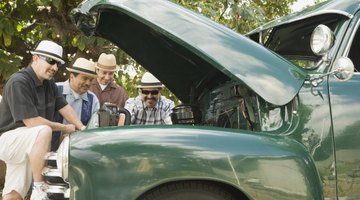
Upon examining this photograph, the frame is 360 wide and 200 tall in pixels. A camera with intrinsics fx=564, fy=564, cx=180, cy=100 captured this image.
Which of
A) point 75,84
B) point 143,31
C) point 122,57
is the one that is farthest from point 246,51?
point 122,57

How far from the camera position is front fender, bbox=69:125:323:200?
288cm

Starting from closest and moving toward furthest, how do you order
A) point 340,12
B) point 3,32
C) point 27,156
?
point 340,12 < point 27,156 < point 3,32

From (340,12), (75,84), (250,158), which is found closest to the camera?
(250,158)

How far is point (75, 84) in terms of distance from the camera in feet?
17.1

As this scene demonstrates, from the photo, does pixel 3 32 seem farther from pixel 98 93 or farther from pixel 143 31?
pixel 143 31

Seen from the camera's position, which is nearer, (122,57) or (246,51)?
(246,51)

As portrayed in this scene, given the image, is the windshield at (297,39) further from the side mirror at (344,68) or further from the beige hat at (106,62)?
the beige hat at (106,62)

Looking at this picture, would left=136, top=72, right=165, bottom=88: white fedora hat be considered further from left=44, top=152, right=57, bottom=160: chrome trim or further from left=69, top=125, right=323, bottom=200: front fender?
left=69, top=125, right=323, bottom=200: front fender

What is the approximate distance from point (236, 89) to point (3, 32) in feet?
11.5

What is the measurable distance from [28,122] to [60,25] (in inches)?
127

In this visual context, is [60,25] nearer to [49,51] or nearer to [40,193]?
[49,51]

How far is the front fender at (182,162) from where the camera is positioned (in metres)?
2.88

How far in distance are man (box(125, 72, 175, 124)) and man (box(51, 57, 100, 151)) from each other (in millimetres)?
393

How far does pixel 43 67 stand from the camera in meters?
4.37
